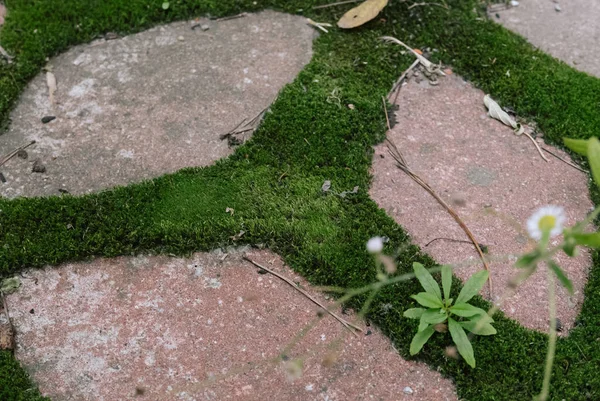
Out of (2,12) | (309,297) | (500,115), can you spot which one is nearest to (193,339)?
(309,297)

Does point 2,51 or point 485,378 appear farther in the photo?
point 2,51

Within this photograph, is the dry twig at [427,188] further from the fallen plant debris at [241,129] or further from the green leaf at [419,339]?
the fallen plant debris at [241,129]

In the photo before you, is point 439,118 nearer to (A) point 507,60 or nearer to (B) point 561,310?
(A) point 507,60

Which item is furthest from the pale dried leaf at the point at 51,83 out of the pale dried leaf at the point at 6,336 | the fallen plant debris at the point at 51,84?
the pale dried leaf at the point at 6,336

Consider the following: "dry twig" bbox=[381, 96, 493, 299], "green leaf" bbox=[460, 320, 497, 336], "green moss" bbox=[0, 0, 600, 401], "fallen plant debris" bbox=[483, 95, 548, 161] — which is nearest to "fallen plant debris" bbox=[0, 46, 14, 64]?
"green moss" bbox=[0, 0, 600, 401]

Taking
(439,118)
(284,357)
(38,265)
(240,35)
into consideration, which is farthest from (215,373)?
(240,35)

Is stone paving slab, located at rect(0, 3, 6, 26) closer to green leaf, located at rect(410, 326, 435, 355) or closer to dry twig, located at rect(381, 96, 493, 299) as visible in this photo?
dry twig, located at rect(381, 96, 493, 299)

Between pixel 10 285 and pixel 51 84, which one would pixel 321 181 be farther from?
pixel 51 84
